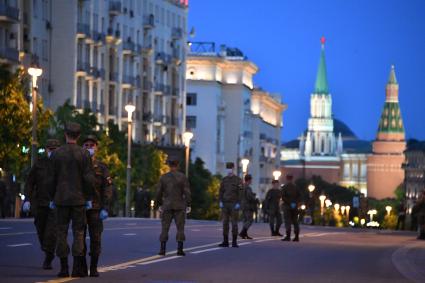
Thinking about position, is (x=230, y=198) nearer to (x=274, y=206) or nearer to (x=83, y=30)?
(x=274, y=206)

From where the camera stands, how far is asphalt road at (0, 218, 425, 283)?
2331cm

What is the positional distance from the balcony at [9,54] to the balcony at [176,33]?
50703mm

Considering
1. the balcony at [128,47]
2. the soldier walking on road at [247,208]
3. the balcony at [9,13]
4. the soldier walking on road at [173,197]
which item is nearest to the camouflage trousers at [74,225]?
the soldier walking on road at [173,197]

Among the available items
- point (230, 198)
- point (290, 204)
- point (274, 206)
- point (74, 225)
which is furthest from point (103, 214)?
point (274, 206)

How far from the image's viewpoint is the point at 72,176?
2198 centimetres

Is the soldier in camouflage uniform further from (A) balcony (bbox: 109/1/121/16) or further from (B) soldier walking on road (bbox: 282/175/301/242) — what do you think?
(A) balcony (bbox: 109/1/121/16)

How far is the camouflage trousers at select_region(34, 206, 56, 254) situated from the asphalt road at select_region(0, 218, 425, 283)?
1.08 feet

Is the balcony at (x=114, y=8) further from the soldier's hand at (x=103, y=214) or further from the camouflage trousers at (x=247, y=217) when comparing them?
the soldier's hand at (x=103, y=214)

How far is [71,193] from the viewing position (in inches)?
864

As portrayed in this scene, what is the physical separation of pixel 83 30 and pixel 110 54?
1134cm

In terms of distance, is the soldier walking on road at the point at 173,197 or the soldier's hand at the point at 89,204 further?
the soldier walking on road at the point at 173,197

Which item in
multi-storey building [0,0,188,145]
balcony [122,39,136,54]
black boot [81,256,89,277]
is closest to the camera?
black boot [81,256,89,277]

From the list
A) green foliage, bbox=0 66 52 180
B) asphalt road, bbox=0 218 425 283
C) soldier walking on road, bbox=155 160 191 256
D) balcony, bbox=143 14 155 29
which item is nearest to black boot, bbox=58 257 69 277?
asphalt road, bbox=0 218 425 283

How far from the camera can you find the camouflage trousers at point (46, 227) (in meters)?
24.1
